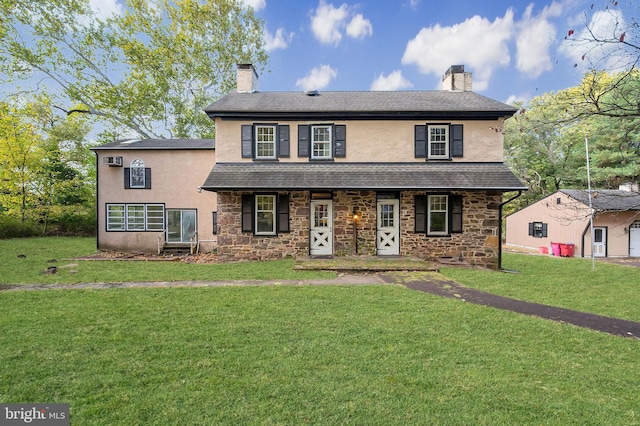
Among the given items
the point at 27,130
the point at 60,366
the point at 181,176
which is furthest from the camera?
the point at 27,130

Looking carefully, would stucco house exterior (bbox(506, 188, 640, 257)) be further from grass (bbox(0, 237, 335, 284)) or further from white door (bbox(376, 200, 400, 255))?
grass (bbox(0, 237, 335, 284))

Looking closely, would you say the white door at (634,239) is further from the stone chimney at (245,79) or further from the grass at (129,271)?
the stone chimney at (245,79)

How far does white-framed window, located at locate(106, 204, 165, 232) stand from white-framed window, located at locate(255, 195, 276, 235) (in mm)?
5734

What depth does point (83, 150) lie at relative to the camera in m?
24.5

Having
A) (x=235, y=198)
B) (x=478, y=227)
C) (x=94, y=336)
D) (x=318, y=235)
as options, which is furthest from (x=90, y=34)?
(x=478, y=227)

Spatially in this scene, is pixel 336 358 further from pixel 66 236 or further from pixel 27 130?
pixel 27 130

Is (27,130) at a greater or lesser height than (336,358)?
greater

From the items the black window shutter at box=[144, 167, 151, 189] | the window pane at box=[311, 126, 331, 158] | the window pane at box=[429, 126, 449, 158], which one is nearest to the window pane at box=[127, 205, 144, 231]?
the black window shutter at box=[144, 167, 151, 189]

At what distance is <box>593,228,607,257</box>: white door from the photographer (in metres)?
18.8

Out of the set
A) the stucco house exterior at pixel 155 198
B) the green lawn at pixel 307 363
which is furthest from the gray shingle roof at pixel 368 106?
the green lawn at pixel 307 363

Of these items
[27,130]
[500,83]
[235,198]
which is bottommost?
[235,198]

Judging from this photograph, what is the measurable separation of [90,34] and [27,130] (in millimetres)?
7889

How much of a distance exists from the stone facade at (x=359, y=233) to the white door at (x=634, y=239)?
46.4 feet

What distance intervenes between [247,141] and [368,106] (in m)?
5.08
